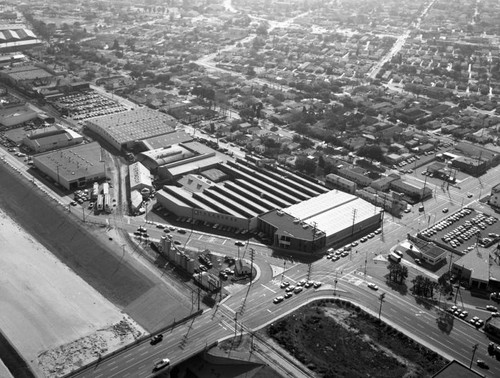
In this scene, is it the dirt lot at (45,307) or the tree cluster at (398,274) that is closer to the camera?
the dirt lot at (45,307)

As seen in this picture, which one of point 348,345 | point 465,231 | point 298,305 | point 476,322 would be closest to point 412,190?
point 465,231

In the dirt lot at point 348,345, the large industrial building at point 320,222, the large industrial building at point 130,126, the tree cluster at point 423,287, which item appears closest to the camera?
the dirt lot at point 348,345

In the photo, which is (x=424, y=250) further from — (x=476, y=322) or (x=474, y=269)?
(x=476, y=322)

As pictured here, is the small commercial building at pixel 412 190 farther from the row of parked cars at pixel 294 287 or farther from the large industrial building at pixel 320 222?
the row of parked cars at pixel 294 287

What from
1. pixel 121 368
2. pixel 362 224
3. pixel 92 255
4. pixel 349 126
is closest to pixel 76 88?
pixel 349 126

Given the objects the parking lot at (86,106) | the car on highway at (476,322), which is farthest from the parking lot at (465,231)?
the parking lot at (86,106)

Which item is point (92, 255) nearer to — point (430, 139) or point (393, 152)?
point (393, 152)

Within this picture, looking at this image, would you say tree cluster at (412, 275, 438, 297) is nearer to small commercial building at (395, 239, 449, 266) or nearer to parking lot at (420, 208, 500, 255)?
small commercial building at (395, 239, 449, 266)
